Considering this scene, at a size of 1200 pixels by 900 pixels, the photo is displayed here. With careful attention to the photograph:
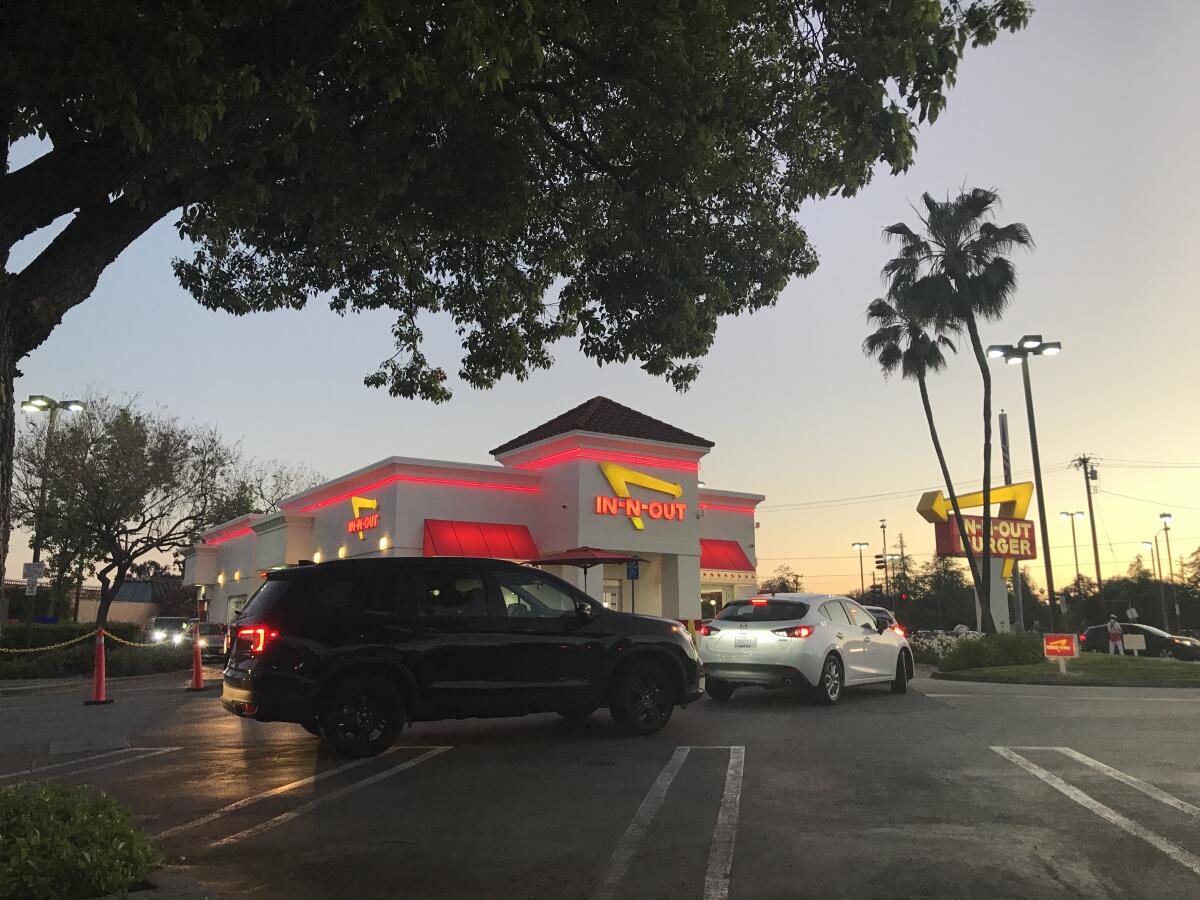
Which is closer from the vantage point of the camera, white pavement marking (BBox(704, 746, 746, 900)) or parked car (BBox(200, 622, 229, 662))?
white pavement marking (BBox(704, 746, 746, 900))

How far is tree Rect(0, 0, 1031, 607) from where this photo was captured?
624 cm

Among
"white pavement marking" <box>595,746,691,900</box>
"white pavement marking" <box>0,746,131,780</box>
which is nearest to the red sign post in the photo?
"white pavement marking" <box>595,746,691,900</box>

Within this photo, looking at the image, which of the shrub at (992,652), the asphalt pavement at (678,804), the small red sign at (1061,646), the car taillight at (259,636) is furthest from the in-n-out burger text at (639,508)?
the car taillight at (259,636)

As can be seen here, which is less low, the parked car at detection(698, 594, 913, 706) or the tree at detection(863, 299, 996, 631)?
the tree at detection(863, 299, 996, 631)

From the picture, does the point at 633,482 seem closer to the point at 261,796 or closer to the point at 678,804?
the point at 261,796

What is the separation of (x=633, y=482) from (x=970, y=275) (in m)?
12.3

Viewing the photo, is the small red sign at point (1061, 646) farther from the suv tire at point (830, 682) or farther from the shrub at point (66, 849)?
the shrub at point (66, 849)

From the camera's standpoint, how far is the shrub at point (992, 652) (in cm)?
2164

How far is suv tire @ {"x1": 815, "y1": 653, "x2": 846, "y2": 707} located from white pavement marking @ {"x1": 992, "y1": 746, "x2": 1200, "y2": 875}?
4.46 m

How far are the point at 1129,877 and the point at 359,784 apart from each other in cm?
554

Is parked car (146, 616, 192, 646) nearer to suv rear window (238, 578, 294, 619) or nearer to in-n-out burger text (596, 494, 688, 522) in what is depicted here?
in-n-out burger text (596, 494, 688, 522)

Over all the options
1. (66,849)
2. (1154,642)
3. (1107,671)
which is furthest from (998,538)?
(66,849)

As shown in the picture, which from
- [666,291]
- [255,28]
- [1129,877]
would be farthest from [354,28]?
[1129,877]

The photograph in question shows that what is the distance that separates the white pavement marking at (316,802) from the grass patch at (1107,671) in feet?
44.8
